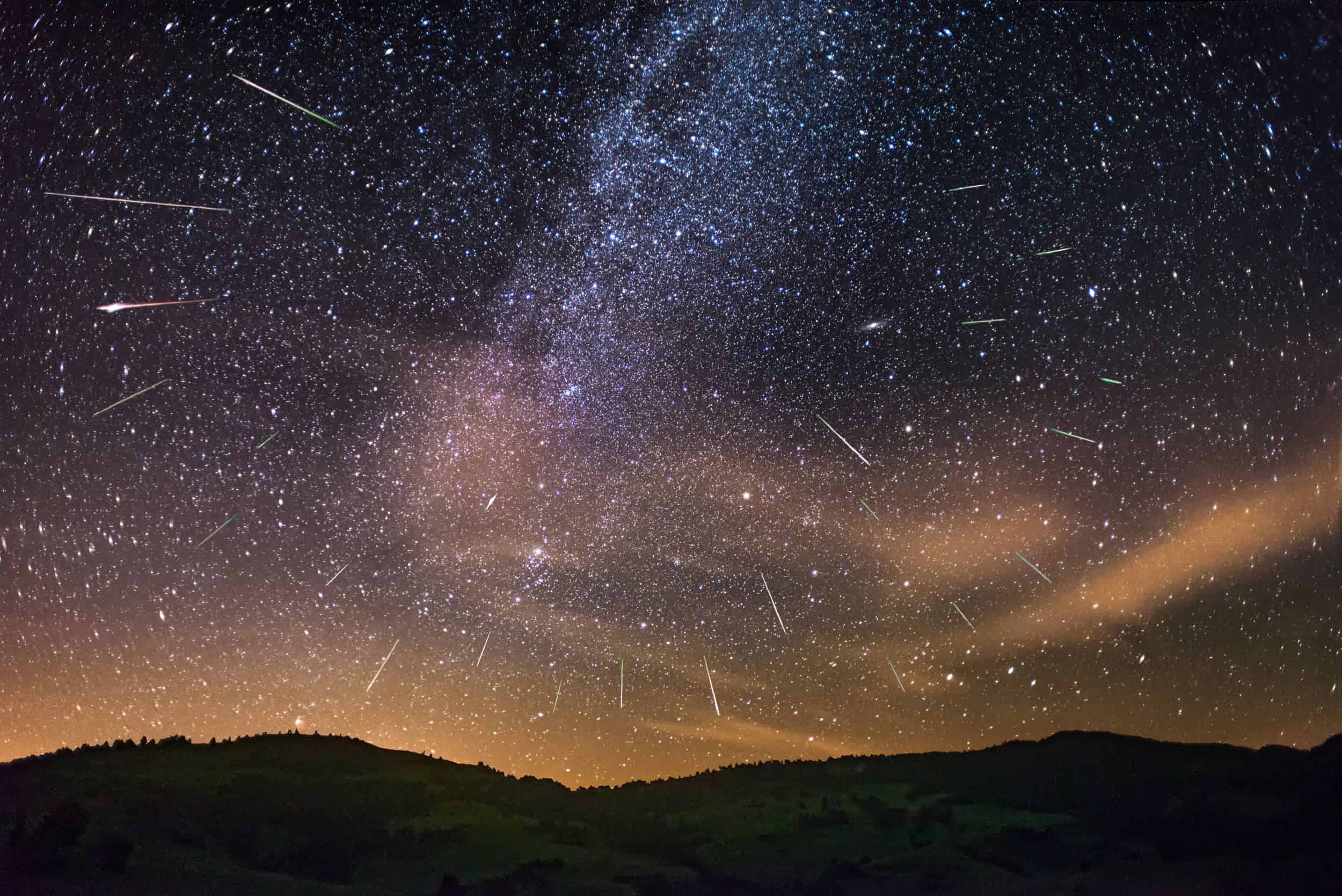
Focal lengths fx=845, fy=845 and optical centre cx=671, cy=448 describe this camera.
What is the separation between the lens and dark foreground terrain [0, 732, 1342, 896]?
1595 centimetres

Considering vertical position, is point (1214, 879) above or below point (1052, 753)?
below

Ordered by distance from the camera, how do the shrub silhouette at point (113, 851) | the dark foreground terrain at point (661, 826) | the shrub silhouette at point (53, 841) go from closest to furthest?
the shrub silhouette at point (53, 841) < the shrub silhouette at point (113, 851) < the dark foreground terrain at point (661, 826)

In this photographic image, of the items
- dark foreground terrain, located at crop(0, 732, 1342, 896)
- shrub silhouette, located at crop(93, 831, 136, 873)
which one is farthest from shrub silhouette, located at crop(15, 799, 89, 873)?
shrub silhouette, located at crop(93, 831, 136, 873)

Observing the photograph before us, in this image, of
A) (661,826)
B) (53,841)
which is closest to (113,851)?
(53,841)

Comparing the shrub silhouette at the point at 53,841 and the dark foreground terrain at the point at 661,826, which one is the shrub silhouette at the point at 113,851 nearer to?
the dark foreground terrain at the point at 661,826

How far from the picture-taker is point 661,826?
914 inches

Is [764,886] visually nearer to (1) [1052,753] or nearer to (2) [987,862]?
(2) [987,862]

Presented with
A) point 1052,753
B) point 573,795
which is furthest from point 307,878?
point 1052,753

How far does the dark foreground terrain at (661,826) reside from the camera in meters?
15.9

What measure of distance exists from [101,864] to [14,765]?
8.80 metres

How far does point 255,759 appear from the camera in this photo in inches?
912

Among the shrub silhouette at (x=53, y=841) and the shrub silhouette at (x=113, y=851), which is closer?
the shrub silhouette at (x=53, y=841)

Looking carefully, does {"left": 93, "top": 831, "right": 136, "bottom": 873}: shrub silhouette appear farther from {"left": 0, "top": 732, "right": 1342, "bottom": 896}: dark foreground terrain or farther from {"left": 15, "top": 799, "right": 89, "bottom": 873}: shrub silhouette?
{"left": 15, "top": 799, "right": 89, "bottom": 873}: shrub silhouette

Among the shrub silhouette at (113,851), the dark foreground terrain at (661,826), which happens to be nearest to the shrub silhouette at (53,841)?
the dark foreground terrain at (661,826)
